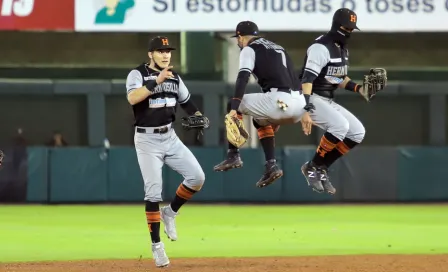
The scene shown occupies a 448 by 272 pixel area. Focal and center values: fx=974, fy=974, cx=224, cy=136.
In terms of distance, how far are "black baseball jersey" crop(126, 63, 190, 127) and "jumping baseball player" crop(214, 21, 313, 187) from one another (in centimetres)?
60

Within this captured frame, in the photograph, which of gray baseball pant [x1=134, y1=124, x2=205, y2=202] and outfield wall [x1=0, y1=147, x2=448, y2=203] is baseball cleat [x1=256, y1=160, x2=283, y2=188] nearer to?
gray baseball pant [x1=134, y1=124, x2=205, y2=202]

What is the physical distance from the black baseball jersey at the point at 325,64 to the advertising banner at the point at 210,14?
8636 mm

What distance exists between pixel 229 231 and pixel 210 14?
6096mm

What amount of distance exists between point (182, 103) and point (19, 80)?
11.9 m

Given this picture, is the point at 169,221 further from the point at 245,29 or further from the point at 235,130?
the point at 245,29

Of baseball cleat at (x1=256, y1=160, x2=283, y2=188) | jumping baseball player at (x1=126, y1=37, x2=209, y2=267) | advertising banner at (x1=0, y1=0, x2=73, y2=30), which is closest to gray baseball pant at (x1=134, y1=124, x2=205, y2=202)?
jumping baseball player at (x1=126, y1=37, x2=209, y2=267)

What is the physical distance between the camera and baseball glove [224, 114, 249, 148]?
30.0ft

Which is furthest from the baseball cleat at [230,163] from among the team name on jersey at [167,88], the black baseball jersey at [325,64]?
the black baseball jersey at [325,64]

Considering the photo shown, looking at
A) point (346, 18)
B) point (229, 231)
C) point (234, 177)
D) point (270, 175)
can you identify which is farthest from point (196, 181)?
point (234, 177)

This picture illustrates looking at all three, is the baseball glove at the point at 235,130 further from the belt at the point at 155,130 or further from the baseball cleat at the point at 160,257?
the baseball cleat at the point at 160,257

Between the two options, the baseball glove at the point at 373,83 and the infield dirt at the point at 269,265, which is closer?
the infield dirt at the point at 269,265

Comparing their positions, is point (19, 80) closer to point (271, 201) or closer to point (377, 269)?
point (271, 201)

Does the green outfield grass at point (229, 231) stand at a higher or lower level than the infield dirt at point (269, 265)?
lower

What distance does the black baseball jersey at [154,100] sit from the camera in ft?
30.5
